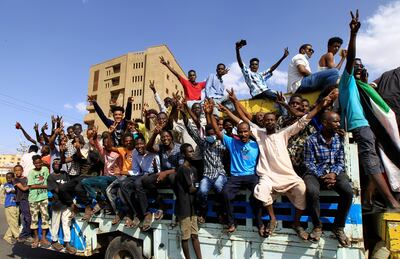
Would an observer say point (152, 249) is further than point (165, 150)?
No

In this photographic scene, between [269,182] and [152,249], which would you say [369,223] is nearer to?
[269,182]

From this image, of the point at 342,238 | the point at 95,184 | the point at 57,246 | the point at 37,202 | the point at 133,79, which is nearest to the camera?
the point at 342,238

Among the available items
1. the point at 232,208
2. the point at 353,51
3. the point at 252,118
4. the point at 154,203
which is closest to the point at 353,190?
the point at 232,208

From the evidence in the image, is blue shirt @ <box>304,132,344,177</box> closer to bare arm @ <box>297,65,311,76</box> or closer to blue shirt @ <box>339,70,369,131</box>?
blue shirt @ <box>339,70,369,131</box>

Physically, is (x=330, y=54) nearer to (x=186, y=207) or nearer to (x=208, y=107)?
(x=208, y=107)

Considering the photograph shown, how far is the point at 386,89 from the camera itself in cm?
354

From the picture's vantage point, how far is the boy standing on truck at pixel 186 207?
3.54 meters

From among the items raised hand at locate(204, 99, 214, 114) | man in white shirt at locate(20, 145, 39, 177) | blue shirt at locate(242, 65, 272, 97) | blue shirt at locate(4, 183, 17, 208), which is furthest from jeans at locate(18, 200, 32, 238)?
blue shirt at locate(242, 65, 272, 97)

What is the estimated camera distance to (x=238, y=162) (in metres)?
3.64

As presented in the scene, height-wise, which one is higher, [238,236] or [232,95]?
[232,95]

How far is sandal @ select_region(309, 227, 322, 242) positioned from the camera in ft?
9.17

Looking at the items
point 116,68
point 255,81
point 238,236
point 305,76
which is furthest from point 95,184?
point 116,68

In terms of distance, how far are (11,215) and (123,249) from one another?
3431 millimetres

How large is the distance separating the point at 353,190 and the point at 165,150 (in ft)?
8.58
